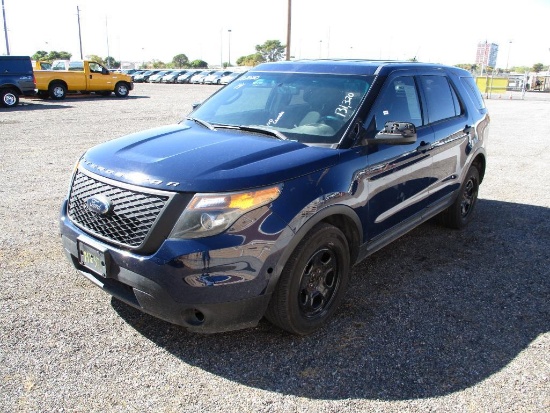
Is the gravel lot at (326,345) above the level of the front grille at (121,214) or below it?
below

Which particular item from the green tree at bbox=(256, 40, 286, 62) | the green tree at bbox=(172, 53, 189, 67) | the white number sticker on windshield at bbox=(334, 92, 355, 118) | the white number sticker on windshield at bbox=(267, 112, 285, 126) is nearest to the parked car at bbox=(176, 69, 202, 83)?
the white number sticker on windshield at bbox=(267, 112, 285, 126)

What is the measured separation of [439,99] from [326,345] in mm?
2850

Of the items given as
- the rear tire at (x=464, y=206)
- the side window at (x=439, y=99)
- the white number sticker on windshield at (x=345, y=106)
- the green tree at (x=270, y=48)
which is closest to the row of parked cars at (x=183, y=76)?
the rear tire at (x=464, y=206)

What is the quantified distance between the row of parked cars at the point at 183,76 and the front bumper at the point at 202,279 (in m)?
42.2

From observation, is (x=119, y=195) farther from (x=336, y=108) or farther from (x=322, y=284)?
(x=336, y=108)

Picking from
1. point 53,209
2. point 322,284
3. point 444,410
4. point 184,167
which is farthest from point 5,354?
point 53,209

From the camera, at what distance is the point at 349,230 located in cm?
356

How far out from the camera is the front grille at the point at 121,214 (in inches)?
110

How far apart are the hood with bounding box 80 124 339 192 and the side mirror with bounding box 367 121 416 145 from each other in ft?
1.32

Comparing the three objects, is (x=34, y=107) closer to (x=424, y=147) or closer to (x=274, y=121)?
(x=274, y=121)

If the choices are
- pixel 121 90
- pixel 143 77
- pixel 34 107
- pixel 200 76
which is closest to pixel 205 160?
pixel 34 107

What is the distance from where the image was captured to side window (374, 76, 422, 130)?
379 cm

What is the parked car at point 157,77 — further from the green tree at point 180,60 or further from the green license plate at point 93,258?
the green tree at point 180,60

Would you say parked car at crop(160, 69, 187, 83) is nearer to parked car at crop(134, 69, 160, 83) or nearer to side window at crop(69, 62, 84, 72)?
parked car at crop(134, 69, 160, 83)
